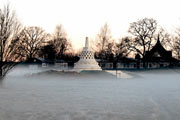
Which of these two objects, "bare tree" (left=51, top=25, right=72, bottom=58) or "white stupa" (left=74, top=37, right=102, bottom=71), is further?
"bare tree" (left=51, top=25, right=72, bottom=58)

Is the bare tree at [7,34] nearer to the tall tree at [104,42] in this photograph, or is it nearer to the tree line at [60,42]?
the tree line at [60,42]

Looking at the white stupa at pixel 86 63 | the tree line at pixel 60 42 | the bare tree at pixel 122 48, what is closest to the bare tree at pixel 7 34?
the tree line at pixel 60 42

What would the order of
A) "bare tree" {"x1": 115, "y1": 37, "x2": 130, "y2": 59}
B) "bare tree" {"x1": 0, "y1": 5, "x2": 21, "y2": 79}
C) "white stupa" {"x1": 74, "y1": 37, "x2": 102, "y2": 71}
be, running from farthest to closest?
"bare tree" {"x1": 115, "y1": 37, "x2": 130, "y2": 59} → "white stupa" {"x1": 74, "y1": 37, "x2": 102, "y2": 71} → "bare tree" {"x1": 0, "y1": 5, "x2": 21, "y2": 79}

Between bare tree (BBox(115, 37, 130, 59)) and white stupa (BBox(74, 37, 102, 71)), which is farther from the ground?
bare tree (BBox(115, 37, 130, 59))

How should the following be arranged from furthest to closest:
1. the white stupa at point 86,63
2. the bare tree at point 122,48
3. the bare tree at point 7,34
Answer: the bare tree at point 122,48 < the white stupa at point 86,63 < the bare tree at point 7,34

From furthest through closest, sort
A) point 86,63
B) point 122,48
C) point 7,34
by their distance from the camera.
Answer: point 122,48 → point 86,63 → point 7,34

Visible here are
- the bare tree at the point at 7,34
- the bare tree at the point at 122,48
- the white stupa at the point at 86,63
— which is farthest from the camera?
the bare tree at the point at 122,48

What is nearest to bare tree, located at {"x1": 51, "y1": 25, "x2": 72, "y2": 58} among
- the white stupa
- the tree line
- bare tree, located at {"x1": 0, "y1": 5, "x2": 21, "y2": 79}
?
the tree line

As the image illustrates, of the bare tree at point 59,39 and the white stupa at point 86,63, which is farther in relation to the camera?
the bare tree at point 59,39

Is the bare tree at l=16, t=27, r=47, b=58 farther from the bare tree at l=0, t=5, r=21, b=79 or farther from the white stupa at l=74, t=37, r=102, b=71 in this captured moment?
the bare tree at l=0, t=5, r=21, b=79

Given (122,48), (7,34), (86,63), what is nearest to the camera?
(7,34)

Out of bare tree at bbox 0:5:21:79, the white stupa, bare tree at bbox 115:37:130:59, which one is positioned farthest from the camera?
bare tree at bbox 115:37:130:59

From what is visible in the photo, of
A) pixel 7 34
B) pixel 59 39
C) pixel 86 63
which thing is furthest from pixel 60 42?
pixel 7 34

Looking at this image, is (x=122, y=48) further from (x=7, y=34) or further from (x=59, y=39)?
(x=7, y=34)
